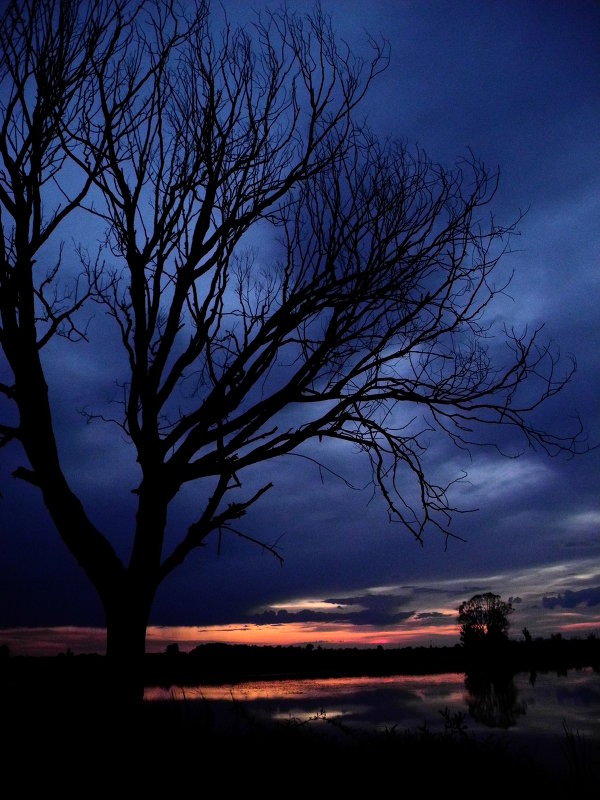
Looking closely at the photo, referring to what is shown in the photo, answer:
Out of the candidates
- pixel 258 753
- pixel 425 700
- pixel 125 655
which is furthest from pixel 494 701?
pixel 125 655

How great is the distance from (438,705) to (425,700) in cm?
149

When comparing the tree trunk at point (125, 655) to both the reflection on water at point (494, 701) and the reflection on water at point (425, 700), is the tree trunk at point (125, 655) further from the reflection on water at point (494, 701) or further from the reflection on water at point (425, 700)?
the reflection on water at point (494, 701)

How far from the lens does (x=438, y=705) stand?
29.0 feet

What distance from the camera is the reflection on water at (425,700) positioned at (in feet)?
24.9

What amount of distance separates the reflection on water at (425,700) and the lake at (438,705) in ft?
0.05

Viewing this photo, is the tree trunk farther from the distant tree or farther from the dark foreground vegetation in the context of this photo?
the distant tree

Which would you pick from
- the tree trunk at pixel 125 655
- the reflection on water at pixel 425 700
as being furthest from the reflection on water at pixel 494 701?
the tree trunk at pixel 125 655

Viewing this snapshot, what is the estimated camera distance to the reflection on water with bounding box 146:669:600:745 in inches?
299

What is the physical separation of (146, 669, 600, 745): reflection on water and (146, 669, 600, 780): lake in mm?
14

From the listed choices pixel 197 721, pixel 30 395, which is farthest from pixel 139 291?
pixel 197 721

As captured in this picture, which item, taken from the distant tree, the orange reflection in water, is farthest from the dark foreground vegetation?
the distant tree

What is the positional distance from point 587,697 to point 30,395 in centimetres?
1185

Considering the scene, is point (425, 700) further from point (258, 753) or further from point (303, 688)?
point (258, 753)

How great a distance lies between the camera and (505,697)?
11.7 meters
